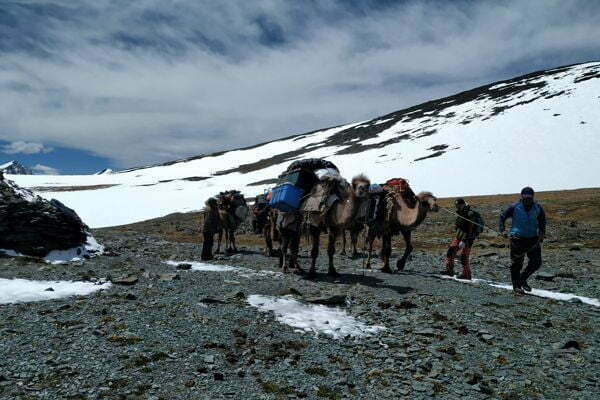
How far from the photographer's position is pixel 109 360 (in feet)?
18.7

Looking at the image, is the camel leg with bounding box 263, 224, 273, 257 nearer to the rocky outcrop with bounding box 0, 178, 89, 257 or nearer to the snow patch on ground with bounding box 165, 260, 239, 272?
the snow patch on ground with bounding box 165, 260, 239, 272

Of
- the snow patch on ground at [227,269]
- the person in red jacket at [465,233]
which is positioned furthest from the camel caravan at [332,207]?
the person in red jacket at [465,233]

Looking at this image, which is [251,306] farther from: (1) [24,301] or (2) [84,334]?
(1) [24,301]

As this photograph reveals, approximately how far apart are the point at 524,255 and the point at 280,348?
8283mm

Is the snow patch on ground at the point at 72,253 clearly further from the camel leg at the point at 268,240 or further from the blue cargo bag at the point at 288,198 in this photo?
the blue cargo bag at the point at 288,198

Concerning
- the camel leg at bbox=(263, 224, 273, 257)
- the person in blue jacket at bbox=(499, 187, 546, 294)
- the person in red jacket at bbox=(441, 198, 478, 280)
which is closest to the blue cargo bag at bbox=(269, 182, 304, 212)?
the person in red jacket at bbox=(441, 198, 478, 280)

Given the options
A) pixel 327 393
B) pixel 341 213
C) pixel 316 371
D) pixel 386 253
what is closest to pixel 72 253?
pixel 341 213

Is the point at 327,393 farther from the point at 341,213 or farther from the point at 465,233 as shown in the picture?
the point at 465,233

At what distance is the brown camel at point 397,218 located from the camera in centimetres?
1364

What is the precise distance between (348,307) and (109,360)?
5.07m

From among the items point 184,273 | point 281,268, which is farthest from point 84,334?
point 281,268

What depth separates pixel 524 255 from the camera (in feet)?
37.4

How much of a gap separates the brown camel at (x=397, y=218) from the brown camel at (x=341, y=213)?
2.26m

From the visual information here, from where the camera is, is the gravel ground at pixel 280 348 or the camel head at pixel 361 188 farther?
the camel head at pixel 361 188
